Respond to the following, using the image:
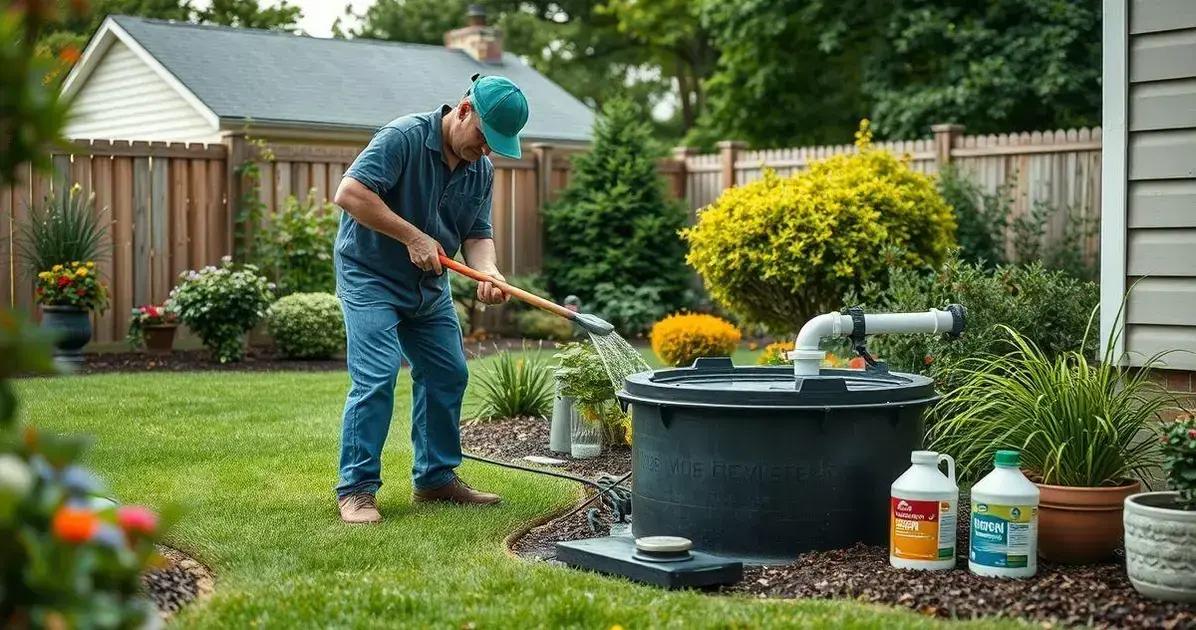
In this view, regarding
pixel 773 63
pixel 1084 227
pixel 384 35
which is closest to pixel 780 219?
pixel 1084 227

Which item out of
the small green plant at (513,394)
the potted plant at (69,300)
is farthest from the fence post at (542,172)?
the small green plant at (513,394)

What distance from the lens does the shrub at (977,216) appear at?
12.4 meters

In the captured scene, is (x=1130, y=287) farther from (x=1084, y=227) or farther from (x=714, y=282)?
(x=1084, y=227)

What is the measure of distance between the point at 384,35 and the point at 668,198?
660 inches

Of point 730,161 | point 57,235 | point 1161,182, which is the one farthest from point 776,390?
point 730,161

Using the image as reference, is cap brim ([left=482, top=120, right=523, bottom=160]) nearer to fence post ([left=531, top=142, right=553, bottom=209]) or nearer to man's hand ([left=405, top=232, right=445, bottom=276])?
man's hand ([left=405, top=232, right=445, bottom=276])

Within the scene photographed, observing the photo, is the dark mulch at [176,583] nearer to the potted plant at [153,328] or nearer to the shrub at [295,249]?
the potted plant at [153,328]

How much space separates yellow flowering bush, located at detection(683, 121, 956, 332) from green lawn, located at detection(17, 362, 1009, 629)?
3.01 metres

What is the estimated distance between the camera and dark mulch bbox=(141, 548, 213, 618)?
3.70 m

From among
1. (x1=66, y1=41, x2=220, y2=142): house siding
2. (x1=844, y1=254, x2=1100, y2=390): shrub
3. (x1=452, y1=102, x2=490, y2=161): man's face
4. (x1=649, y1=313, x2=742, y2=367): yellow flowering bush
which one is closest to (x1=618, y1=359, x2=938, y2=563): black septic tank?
(x1=452, y1=102, x2=490, y2=161): man's face

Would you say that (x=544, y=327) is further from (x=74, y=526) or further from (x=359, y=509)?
(x=74, y=526)

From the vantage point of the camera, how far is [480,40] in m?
19.6

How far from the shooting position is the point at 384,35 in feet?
97.6

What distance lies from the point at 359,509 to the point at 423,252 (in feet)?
3.27
